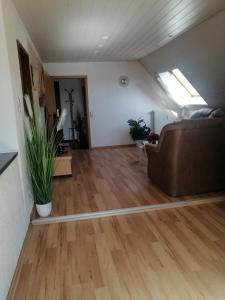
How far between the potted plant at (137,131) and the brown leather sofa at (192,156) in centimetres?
329

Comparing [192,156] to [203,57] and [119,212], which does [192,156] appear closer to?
[119,212]

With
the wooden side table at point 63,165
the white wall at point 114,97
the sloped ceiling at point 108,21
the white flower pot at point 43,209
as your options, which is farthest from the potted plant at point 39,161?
the white wall at point 114,97

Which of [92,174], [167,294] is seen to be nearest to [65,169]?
[92,174]

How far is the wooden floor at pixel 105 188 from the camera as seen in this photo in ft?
10.6

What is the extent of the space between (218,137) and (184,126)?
537 millimetres

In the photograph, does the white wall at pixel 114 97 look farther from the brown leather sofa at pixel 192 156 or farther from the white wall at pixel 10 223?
the white wall at pixel 10 223

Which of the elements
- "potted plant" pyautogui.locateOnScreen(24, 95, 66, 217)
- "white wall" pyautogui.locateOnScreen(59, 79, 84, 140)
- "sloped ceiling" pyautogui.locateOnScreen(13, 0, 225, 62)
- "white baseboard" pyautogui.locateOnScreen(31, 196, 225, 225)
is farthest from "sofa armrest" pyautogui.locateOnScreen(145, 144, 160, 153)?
"white wall" pyautogui.locateOnScreen(59, 79, 84, 140)

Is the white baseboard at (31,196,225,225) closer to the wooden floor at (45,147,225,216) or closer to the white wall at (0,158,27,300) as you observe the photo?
the wooden floor at (45,147,225,216)

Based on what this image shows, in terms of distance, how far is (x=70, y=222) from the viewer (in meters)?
2.83

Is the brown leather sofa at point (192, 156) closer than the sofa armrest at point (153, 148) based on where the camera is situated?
Yes

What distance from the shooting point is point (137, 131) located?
6762mm

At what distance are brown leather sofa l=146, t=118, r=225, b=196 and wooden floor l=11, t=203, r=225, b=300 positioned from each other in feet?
1.62

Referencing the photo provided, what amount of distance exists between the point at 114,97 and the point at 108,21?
3.56 metres

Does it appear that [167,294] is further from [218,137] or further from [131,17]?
[131,17]
